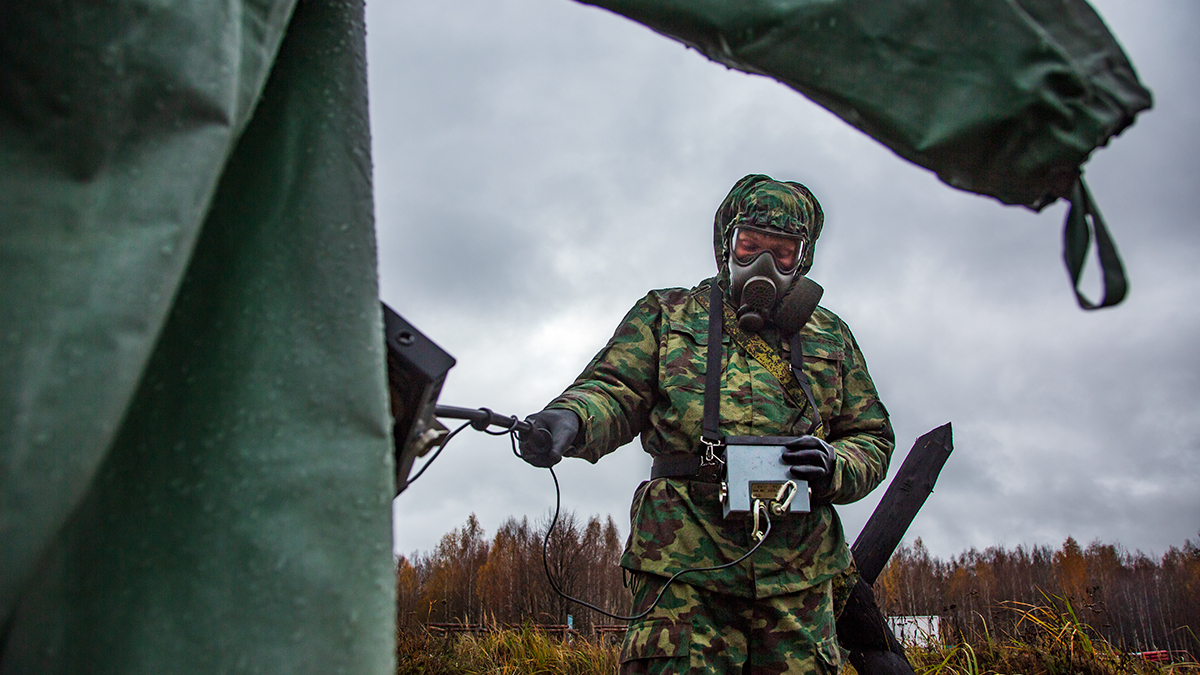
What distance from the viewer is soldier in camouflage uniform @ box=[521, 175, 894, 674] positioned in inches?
99.7

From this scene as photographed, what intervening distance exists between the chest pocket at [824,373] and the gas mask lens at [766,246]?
0.32 meters

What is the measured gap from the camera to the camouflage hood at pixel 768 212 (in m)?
3.02

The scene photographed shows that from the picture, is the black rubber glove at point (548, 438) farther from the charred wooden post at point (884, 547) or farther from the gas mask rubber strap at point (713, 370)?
the charred wooden post at point (884, 547)

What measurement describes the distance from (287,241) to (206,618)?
0.30 m

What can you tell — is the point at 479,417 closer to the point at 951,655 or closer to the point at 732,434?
the point at 732,434

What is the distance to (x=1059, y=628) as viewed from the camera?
18.4 feet

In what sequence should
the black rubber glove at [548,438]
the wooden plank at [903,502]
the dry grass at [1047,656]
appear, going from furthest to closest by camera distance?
the dry grass at [1047,656] < the wooden plank at [903,502] < the black rubber glove at [548,438]

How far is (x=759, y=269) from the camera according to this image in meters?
2.97

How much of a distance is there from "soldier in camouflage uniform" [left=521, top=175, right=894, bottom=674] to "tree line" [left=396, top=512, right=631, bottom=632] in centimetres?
697

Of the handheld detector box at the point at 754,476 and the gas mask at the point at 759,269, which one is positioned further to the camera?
the gas mask at the point at 759,269

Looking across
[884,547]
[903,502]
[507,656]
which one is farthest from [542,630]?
[903,502]

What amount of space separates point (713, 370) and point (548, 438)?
871mm

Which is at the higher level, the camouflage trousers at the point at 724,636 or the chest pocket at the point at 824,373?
the chest pocket at the point at 824,373

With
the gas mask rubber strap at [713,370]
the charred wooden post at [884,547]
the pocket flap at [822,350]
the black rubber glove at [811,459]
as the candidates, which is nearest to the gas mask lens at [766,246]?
the gas mask rubber strap at [713,370]
